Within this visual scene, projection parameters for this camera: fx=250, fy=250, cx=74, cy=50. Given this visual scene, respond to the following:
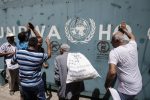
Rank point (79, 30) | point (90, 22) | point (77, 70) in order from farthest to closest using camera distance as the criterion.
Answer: point (79, 30) < point (90, 22) < point (77, 70)

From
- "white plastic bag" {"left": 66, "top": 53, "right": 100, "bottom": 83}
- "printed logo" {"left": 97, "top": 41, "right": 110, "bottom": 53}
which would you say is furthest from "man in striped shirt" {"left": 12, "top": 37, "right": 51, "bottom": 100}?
"printed logo" {"left": 97, "top": 41, "right": 110, "bottom": 53}

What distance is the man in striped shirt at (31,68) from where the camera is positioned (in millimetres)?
4488

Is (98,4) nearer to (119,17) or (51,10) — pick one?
(119,17)

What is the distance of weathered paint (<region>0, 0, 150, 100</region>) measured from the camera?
5234mm

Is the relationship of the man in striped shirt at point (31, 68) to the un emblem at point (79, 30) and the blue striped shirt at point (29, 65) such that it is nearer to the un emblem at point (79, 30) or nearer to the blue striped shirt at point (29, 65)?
the blue striped shirt at point (29, 65)

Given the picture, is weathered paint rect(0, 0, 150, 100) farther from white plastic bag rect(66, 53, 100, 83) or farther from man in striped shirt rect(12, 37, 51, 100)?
man in striped shirt rect(12, 37, 51, 100)

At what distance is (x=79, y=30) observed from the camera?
604 centimetres

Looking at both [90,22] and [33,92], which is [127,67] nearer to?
Answer: [33,92]

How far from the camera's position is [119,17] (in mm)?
5418

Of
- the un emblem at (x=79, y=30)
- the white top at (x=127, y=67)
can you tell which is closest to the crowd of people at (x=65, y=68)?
the white top at (x=127, y=67)

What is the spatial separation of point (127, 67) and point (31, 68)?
177cm

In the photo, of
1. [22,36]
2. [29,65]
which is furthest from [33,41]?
[22,36]

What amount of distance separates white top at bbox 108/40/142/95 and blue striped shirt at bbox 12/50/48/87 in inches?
55.4

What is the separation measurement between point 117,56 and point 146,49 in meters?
1.67
